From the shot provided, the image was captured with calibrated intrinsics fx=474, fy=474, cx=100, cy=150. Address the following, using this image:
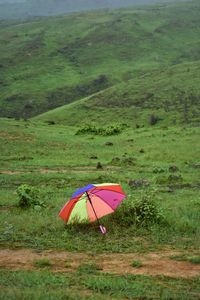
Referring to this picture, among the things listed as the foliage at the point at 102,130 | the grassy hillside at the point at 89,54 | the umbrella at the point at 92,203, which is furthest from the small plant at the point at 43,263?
the grassy hillside at the point at 89,54

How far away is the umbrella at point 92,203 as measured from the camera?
13758 millimetres

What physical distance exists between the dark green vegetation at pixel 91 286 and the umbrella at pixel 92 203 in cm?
346

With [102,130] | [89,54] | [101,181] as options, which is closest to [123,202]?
[101,181]

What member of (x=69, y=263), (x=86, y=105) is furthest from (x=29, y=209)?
(x=86, y=105)

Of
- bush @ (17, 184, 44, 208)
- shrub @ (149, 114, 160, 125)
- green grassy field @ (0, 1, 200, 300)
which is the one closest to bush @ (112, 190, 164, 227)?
green grassy field @ (0, 1, 200, 300)

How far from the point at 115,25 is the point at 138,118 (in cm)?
10293

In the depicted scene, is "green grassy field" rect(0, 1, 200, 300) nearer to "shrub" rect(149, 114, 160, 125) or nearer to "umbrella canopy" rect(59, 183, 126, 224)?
"shrub" rect(149, 114, 160, 125)

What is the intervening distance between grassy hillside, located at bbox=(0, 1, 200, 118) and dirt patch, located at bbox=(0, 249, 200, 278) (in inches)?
2348

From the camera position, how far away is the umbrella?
1376 cm

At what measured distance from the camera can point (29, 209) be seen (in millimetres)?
17016

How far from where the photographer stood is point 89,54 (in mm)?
136250

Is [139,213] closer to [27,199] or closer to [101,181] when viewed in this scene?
[27,199]

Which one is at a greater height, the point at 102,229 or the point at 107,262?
the point at 102,229

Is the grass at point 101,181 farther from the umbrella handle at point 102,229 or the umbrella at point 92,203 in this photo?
the umbrella at point 92,203
